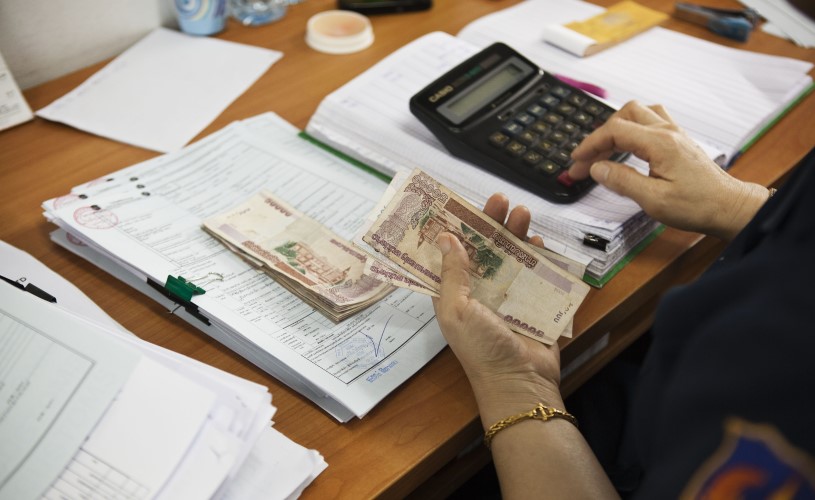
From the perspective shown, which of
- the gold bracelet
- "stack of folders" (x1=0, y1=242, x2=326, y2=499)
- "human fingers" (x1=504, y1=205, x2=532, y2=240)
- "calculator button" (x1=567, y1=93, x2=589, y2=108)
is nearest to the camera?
"stack of folders" (x1=0, y1=242, x2=326, y2=499)

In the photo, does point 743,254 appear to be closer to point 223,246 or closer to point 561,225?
point 561,225

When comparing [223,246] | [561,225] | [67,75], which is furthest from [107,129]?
[561,225]

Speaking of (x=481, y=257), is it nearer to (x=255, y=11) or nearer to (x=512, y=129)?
(x=512, y=129)

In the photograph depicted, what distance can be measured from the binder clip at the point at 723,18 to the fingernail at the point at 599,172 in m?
0.61

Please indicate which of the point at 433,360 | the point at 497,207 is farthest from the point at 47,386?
the point at 497,207

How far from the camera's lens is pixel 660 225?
2.97 feet

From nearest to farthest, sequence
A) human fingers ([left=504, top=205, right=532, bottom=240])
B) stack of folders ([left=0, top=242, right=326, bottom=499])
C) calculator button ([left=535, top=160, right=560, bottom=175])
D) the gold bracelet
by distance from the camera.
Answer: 1. stack of folders ([left=0, top=242, right=326, bottom=499])
2. the gold bracelet
3. human fingers ([left=504, top=205, right=532, bottom=240])
4. calculator button ([left=535, top=160, right=560, bottom=175])

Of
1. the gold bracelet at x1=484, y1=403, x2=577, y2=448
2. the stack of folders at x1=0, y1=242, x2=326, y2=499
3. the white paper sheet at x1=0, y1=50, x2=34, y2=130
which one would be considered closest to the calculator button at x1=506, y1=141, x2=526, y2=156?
the gold bracelet at x1=484, y1=403, x2=577, y2=448

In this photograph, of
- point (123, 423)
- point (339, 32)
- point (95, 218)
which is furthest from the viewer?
point (339, 32)

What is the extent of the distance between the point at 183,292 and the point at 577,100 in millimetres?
591

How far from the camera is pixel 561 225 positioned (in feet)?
2.78

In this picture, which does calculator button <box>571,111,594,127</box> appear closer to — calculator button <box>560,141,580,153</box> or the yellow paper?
calculator button <box>560,141,580,153</box>

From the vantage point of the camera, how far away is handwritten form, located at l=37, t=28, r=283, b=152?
40.3 inches

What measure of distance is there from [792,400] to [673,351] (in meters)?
0.11
